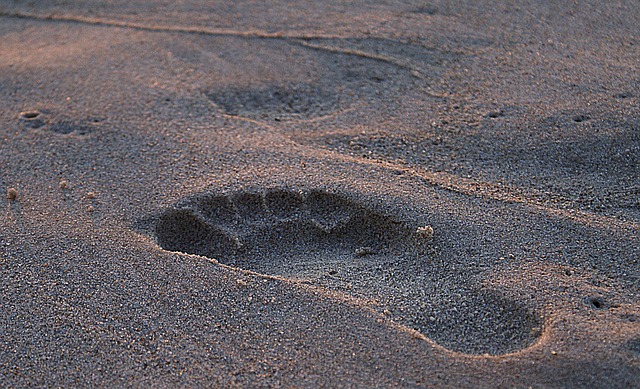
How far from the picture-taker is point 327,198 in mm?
2078

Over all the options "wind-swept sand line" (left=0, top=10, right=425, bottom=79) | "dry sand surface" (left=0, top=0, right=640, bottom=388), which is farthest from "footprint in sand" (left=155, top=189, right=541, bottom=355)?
"wind-swept sand line" (left=0, top=10, right=425, bottom=79)

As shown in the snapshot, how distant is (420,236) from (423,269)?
0.34 feet

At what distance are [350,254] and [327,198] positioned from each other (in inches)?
8.0

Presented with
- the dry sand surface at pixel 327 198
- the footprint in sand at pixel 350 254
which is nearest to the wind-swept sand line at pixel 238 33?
the dry sand surface at pixel 327 198

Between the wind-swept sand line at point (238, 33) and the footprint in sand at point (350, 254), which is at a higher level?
the wind-swept sand line at point (238, 33)

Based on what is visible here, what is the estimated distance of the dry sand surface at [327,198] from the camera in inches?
64.4

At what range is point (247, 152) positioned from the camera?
2285 millimetres

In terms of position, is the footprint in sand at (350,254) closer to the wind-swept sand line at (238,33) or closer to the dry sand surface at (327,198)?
the dry sand surface at (327,198)

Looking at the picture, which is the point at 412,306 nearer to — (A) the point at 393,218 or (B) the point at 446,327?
(B) the point at 446,327

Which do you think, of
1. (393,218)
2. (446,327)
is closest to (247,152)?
(393,218)

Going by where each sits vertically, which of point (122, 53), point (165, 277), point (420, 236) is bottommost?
point (165, 277)

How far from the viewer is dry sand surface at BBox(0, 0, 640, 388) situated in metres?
1.64

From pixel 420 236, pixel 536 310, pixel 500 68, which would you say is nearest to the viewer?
pixel 536 310

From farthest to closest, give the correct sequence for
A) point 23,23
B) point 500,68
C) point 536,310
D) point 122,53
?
point 23,23, point 122,53, point 500,68, point 536,310
